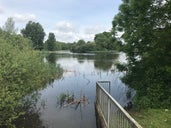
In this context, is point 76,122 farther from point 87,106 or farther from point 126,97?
point 126,97

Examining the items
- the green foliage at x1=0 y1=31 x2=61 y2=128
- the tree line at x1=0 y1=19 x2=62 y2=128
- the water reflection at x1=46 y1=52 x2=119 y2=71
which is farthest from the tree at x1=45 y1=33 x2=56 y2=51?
the green foliage at x1=0 y1=31 x2=61 y2=128

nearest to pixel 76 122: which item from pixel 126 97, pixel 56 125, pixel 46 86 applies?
pixel 56 125

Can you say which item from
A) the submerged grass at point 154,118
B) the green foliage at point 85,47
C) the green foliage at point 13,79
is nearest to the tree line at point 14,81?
the green foliage at point 13,79

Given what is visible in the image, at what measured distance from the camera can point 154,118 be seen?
26.5 feet

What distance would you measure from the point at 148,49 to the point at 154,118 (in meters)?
3.52

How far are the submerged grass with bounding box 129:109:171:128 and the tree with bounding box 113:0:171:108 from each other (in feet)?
1.79

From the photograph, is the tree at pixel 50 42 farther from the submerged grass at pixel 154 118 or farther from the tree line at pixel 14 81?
the submerged grass at pixel 154 118

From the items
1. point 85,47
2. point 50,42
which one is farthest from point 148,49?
point 50,42

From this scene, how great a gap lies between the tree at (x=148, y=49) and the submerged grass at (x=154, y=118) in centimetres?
55

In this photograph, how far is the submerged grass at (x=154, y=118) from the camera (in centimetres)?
747

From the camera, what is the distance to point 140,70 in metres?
11.3

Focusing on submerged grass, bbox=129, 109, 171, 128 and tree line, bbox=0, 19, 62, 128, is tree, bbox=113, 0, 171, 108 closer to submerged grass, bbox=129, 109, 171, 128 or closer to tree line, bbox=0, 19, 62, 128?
submerged grass, bbox=129, 109, 171, 128

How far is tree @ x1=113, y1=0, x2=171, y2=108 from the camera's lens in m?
9.49

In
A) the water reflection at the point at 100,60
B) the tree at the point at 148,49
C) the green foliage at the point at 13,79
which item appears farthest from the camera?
the water reflection at the point at 100,60
